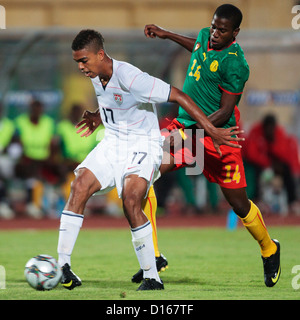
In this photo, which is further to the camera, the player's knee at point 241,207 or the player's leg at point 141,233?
the player's knee at point 241,207

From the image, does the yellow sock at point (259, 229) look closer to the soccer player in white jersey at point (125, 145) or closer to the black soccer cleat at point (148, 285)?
the soccer player in white jersey at point (125, 145)

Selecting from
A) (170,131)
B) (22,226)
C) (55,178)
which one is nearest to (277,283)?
(170,131)

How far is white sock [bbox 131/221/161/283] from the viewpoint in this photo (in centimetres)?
670

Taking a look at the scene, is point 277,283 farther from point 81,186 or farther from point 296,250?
point 296,250

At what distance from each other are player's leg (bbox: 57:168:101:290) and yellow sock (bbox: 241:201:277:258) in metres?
1.58

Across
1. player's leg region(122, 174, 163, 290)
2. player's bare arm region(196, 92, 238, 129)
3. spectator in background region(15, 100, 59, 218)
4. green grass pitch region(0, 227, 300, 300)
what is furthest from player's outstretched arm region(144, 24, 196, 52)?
spectator in background region(15, 100, 59, 218)

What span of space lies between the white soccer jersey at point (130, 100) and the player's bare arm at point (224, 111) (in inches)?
21.2

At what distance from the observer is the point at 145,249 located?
22.1 ft

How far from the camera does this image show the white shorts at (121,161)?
6.94 metres

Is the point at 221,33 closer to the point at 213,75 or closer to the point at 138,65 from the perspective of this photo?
the point at 213,75

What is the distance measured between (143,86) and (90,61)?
0.54 m

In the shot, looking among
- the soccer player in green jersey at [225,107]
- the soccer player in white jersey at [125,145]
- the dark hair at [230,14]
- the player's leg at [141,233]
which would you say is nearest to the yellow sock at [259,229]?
the soccer player in green jersey at [225,107]

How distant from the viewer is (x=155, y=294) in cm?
641

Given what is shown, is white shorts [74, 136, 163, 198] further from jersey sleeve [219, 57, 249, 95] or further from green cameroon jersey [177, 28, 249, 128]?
jersey sleeve [219, 57, 249, 95]
